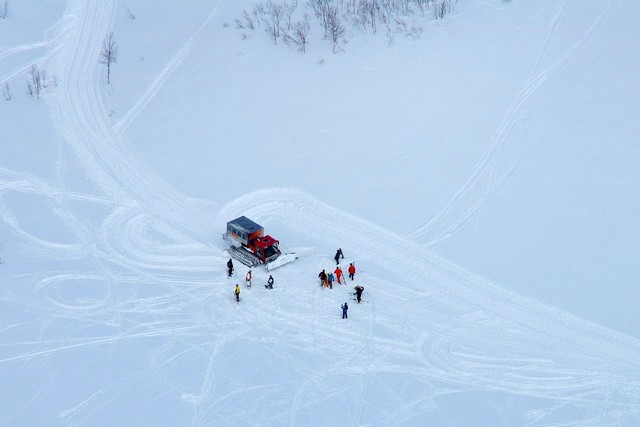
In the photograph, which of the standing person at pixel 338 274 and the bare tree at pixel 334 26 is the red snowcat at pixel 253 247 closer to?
the standing person at pixel 338 274

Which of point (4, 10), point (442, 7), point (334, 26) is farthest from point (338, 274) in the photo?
point (4, 10)

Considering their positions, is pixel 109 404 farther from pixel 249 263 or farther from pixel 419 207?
pixel 419 207

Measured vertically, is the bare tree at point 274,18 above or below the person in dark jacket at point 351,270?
above

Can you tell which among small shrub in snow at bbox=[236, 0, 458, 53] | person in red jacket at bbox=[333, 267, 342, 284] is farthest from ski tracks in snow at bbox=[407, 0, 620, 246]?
small shrub in snow at bbox=[236, 0, 458, 53]

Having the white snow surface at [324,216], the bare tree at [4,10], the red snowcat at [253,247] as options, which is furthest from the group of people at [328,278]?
the bare tree at [4,10]

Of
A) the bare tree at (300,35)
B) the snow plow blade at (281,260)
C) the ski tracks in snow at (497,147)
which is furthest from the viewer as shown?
the bare tree at (300,35)

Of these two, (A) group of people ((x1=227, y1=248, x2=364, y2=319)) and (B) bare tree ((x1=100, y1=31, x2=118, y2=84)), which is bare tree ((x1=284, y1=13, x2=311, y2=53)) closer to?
(B) bare tree ((x1=100, y1=31, x2=118, y2=84))
